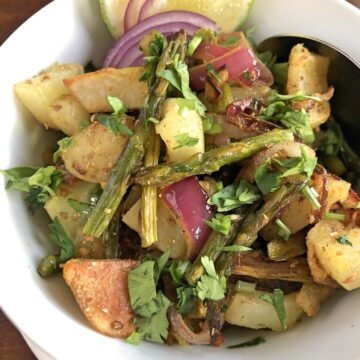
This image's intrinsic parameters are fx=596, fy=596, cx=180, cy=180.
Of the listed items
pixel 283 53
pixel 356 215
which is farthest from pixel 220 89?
pixel 356 215

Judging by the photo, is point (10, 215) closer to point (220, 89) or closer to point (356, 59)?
point (220, 89)

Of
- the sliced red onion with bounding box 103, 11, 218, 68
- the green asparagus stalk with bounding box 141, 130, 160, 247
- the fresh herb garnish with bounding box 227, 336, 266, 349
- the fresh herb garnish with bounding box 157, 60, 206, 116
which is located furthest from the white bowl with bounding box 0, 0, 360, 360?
the fresh herb garnish with bounding box 157, 60, 206, 116

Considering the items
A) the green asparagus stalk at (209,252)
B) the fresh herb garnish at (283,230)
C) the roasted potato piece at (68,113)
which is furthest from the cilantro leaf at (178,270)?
the roasted potato piece at (68,113)

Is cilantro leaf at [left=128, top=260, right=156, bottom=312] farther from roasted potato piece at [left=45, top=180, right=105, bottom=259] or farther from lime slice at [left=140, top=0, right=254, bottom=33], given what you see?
lime slice at [left=140, top=0, right=254, bottom=33]

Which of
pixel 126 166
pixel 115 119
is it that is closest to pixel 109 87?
pixel 115 119

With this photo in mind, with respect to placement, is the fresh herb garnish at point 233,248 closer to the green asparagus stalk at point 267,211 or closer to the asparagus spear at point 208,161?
the green asparagus stalk at point 267,211
